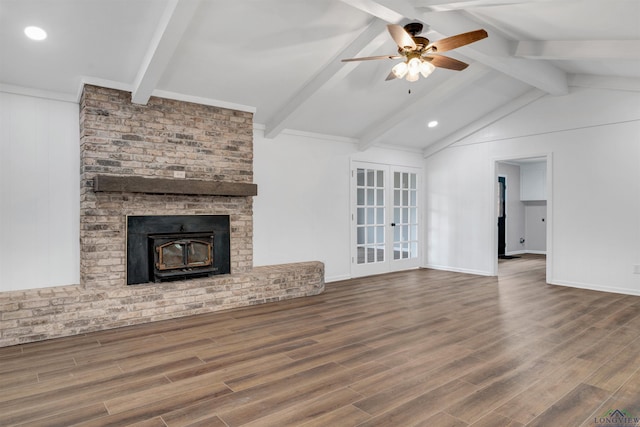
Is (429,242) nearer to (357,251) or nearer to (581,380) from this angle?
(357,251)

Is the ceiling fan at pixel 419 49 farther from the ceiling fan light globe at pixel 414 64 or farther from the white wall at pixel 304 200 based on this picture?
the white wall at pixel 304 200

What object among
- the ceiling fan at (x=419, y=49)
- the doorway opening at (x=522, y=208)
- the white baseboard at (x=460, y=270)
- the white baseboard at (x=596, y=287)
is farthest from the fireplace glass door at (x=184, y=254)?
the doorway opening at (x=522, y=208)

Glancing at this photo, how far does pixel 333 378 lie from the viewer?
2.75 m

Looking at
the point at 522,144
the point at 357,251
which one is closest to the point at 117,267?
the point at 357,251

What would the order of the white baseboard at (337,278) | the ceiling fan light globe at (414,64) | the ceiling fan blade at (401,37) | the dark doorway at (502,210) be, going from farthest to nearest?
1. the dark doorway at (502,210)
2. the white baseboard at (337,278)
3. the ceiling fan light globe at (414,64)
4. the ceiling fan blade at (401,37)

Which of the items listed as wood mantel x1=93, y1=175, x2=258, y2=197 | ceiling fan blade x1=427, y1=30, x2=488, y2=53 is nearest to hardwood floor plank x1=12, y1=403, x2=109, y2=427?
wood mantel x1=93, y1=175, x2=258, y2=197

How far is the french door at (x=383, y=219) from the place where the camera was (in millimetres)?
6932

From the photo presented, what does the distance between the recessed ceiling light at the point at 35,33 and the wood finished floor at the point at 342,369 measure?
2772mm

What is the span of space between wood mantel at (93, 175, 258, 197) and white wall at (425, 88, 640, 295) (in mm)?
4368

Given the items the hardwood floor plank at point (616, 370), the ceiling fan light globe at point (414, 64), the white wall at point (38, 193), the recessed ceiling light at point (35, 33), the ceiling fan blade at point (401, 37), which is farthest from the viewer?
the white wall at point (38, 193)

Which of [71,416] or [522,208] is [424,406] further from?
[522,208]

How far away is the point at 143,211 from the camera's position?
4426 millimetres

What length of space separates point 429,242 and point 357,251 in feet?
6.46

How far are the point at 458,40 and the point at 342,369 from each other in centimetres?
283
